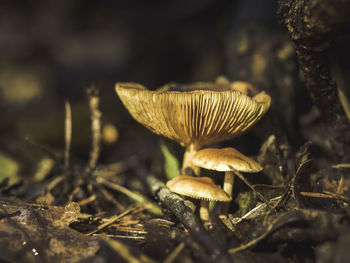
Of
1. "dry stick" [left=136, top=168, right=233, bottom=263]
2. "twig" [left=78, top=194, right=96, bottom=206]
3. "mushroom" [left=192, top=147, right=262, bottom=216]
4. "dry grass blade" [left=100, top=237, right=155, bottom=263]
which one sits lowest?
"twig" [left=78, top=194, right=96, bottom=206]

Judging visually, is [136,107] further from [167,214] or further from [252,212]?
[252,212]

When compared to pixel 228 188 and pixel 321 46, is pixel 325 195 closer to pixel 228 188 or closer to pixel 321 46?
pixel 228 188

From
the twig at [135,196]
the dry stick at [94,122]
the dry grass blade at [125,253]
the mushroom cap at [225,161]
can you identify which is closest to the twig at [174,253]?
the dry grass blade at [125,253]

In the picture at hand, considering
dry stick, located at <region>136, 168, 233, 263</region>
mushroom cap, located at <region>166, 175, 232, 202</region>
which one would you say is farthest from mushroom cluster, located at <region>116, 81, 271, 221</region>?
dry stick, located at <region>136, 168, 233, 263</region>

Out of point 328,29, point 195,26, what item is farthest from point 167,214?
point 195,26

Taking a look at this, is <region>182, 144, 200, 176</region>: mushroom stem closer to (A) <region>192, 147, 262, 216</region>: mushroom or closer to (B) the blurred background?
(A) <region>192, 147, 262, 216</region>: mushroom

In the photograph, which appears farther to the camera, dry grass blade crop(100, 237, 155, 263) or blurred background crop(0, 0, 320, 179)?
blurred background crop(0, 0, 320, 179)

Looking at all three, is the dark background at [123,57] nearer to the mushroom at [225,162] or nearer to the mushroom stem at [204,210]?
the mushroom at [225,162]
